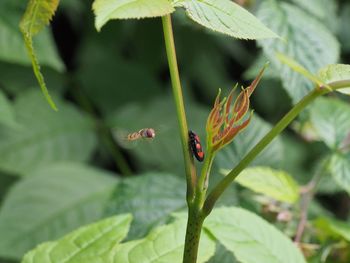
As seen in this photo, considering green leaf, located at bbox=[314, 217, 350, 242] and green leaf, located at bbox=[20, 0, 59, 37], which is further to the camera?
green leaf, located at bbox=[314, 217, 350, 242]

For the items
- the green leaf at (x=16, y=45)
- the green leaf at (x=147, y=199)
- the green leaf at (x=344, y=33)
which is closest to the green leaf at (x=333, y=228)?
the green leaf at (x=147, y=199)

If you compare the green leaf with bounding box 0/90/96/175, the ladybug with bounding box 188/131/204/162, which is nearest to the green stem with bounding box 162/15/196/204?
the ladybug with bounding box 188/131/204/162

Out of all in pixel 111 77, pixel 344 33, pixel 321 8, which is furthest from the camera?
pixel 344 33

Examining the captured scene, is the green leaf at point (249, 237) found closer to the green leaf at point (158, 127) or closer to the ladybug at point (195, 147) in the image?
the ladybug at point (195, 147)

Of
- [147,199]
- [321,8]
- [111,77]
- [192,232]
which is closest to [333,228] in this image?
[147,199]

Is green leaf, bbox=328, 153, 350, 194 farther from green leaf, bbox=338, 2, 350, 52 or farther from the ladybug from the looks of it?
green leaf, bbox=338, 2, 350, 52

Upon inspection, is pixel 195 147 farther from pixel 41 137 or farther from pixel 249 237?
pixel 41 137
